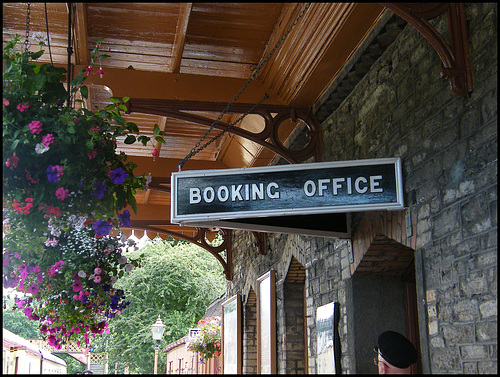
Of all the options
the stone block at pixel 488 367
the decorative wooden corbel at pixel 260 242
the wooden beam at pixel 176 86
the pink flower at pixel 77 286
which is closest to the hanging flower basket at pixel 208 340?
the decorative wooden corbel at pixel 260 242

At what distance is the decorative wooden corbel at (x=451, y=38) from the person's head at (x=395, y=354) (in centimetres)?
145

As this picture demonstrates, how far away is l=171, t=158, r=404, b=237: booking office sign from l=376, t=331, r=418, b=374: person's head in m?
0.79

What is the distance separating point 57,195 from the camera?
9.36 ft


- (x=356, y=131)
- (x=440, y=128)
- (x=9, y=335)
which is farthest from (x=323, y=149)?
(x=9, y=335)

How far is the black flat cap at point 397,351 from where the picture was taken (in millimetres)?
3436

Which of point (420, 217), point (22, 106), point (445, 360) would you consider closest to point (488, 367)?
point (445, 360)

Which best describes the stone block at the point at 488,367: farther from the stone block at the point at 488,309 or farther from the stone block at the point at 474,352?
the stone block at the point at 488,309

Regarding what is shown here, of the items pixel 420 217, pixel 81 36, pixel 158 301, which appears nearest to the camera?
pixel 420 217

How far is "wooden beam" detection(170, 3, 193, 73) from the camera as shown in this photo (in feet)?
15.4

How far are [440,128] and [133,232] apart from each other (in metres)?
8.39

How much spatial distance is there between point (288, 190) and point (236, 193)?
328 millimetres

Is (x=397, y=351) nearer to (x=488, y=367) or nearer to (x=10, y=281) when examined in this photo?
(x=488, y=367)

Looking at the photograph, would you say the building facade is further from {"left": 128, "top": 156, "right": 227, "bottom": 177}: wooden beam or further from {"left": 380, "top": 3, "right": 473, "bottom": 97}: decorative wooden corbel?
{"left": 128, "top": 156, "right": 227, "bottom": 177}: wooden beam

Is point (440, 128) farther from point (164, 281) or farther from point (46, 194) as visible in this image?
point (164, 281)
